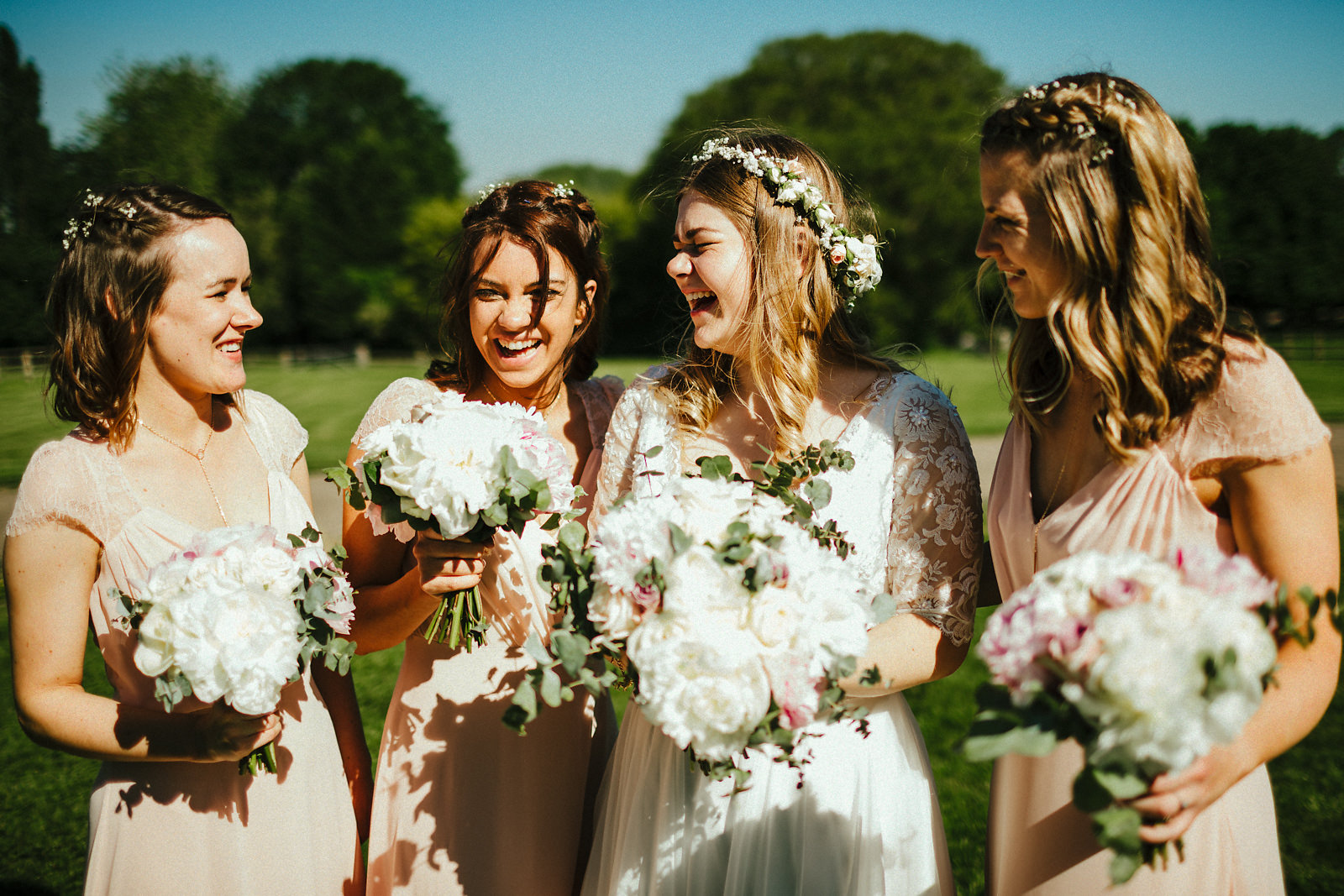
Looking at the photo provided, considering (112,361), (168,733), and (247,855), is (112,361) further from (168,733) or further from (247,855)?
(247,855)

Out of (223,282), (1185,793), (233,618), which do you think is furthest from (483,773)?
(1185,793)

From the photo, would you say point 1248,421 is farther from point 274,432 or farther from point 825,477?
point 274,432

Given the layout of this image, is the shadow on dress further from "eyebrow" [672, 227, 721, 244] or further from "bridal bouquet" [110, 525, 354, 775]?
"eyebrow" [672, 227, 721, 244]

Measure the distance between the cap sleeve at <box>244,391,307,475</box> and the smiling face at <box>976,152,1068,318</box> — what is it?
252 centimetres

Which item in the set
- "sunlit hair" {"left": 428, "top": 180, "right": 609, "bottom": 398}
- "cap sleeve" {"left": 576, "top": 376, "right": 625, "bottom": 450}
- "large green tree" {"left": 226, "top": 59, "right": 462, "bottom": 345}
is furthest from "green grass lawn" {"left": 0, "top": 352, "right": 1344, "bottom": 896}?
Result: "large green tree" {"left": 226, "top": 59, "right": 462, "bottom": 345}

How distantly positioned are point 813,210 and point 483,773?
2.37 m

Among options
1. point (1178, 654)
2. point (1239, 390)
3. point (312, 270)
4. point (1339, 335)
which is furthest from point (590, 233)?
point (312, 270)

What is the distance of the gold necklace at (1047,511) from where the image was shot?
8.01 ft

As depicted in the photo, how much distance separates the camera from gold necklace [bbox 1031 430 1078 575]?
2441 mm

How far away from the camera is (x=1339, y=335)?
1506 inches

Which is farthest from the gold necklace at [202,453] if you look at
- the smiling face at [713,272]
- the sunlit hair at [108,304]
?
the smiling face at [713,272]

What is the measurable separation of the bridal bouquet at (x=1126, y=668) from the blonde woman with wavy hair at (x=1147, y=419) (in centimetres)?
46

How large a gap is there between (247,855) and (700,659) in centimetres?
186

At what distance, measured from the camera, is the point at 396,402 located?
3447mm
